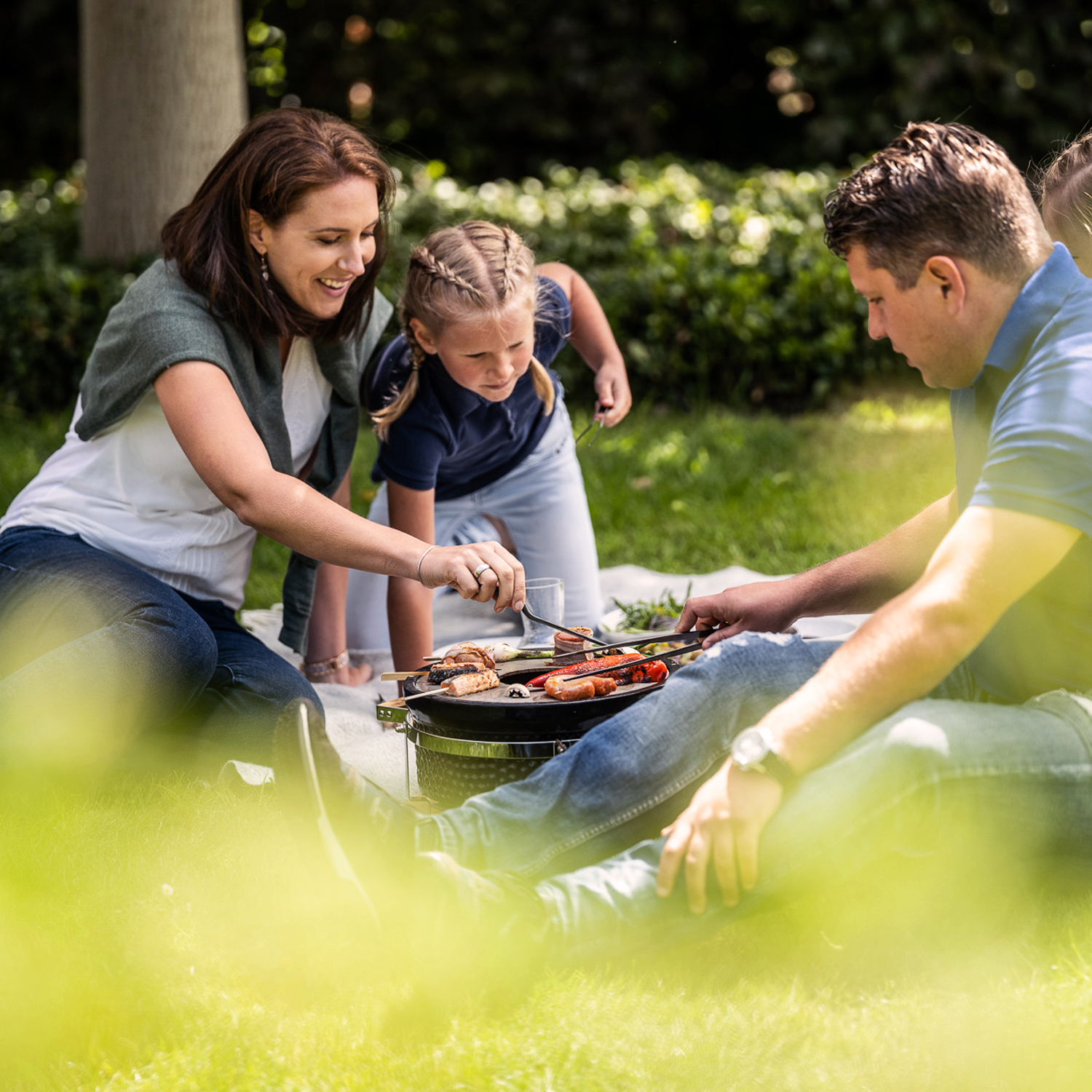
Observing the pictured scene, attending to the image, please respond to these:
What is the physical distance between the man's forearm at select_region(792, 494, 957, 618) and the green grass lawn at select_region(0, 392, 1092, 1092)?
664 millimetres

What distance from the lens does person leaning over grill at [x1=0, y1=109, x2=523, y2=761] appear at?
283cm

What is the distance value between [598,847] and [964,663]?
33.0 inches

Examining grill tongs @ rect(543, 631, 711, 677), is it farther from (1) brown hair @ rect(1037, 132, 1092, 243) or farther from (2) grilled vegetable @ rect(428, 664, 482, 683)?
(1) brown hair @ rect(1037, 132, 1092, 243)

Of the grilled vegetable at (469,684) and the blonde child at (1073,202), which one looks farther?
the blonde child at (1073,202)

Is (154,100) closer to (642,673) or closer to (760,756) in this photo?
(642,673)

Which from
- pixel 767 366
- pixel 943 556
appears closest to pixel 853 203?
pixel 943 556

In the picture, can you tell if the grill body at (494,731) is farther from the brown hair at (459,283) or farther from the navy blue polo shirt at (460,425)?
the brown hair at (459,283)

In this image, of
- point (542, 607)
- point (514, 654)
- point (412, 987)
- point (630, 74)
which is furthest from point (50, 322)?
point (630, 74)

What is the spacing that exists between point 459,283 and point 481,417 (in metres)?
0.54

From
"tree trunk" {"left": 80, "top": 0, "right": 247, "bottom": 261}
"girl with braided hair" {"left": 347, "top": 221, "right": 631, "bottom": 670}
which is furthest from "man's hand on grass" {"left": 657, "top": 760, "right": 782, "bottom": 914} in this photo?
"tree trunk" {"left": 80, "top": 0, "right": 247, "bottom": 261}

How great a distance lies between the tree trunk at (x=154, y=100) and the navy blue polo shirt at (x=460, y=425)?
11.5ft

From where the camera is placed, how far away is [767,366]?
7086 millimetres

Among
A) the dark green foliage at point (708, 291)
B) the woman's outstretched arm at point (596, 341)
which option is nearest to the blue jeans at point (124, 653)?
the woman's outstretched arm at point (596, 341)

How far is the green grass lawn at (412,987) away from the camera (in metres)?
1.93
